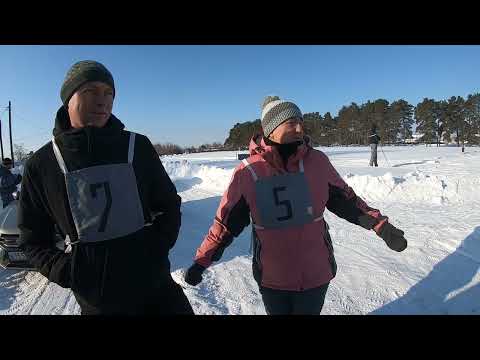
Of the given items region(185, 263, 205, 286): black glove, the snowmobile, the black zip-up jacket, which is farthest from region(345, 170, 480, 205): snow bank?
the snowmobile

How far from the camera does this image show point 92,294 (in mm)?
1378

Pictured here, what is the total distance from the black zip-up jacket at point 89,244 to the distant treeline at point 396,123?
1355 inches

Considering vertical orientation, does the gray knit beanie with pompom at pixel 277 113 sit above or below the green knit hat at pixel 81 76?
below

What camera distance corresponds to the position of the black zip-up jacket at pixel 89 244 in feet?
4.49

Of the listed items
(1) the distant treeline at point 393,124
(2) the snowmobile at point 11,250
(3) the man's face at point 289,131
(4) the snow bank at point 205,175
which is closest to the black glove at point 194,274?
(3) the man's face at point 289,131

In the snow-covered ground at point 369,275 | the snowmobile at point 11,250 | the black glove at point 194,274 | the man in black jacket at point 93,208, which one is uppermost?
the man in black jacket at point 93,208

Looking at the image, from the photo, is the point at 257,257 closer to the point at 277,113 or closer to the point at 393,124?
the point at 277,113

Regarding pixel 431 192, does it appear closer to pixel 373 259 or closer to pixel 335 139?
pixel 373 259

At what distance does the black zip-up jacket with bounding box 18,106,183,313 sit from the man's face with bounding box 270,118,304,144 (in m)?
0.93

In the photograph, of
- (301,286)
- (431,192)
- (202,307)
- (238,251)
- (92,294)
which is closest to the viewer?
(92,294)

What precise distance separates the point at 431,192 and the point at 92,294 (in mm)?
8724

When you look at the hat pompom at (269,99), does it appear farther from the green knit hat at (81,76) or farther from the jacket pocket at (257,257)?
the green knit hat at (81,76)

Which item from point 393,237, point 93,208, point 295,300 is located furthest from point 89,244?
point 393,237
